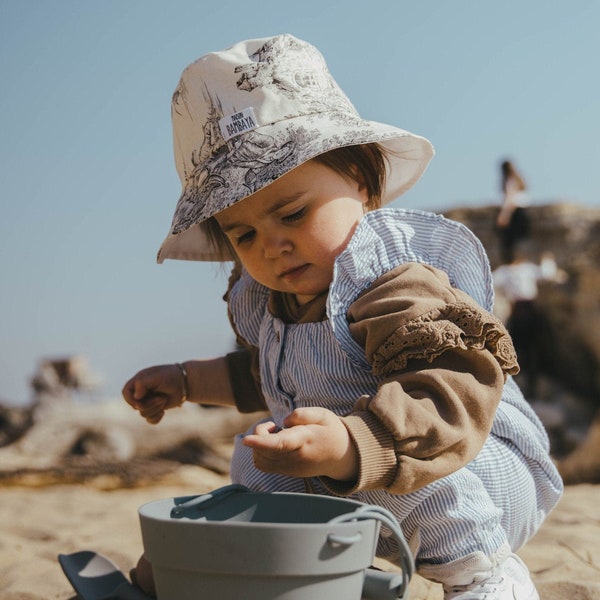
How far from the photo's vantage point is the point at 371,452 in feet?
4.76

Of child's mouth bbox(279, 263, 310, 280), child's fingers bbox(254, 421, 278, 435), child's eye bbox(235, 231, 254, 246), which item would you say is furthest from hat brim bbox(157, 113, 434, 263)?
child's fingers bbox(254, 421, 278, 435)

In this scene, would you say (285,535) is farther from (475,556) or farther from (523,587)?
(523,587)

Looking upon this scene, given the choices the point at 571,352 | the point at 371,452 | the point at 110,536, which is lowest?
the point at 571,352

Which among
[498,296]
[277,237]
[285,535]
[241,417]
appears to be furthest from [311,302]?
[498,296]

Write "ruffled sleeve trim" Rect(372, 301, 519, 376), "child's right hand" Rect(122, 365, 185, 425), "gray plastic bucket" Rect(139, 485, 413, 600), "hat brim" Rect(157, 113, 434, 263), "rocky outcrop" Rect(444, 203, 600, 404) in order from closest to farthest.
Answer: "gray plastic bucket" Rect(139, 485, 413, 600) → "ruffled sleeve trim" Rect(372, 301, 519, 376) → "hat brim" Rect(157, 113, 434, 263) → "child's right hand" Rect(122, 365, 185, 425) → "rocky outcrop" Rect(444, 203, 600, 404)

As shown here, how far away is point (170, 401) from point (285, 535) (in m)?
1.25

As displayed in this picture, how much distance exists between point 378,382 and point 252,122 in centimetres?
70

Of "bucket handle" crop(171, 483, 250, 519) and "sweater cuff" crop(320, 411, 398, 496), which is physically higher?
"sweater cuff" crop(320, 411, 398, 496)

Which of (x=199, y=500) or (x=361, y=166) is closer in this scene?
(x=199, y=500)

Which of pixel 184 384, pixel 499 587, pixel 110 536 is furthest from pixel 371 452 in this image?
pixel 110 536

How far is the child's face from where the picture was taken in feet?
6.18

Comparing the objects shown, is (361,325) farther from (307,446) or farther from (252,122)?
(252,122)

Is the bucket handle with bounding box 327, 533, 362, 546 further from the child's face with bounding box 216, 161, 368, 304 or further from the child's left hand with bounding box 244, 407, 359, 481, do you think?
the child's face with bounding box 216, 161, 368, 304

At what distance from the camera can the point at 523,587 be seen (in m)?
1.76
